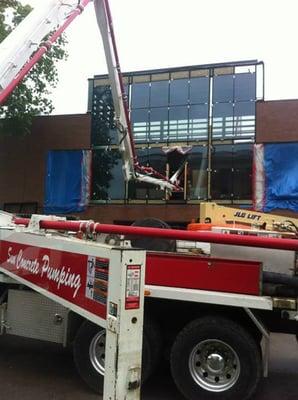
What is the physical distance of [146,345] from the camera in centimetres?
599

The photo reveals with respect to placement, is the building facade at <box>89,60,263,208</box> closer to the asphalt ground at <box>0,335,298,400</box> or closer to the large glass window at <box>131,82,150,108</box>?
the large glass window at <box>131,82,150,108</box>

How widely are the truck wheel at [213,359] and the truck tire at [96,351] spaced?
0.97 feet

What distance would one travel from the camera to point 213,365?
5.75 meters

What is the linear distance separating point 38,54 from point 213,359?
4713mm

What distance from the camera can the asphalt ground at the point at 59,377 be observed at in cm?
609

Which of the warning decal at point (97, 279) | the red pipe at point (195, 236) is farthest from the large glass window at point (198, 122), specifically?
the warning decal at point (97, 279)

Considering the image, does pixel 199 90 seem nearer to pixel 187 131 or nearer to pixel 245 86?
pixel 187 131

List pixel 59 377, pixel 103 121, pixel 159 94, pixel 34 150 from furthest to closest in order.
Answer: pixel 34 150 → pixel 103 121 → pixel 159 94 → pixel 59 377

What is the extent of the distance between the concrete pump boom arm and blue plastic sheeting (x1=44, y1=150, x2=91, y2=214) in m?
14.7

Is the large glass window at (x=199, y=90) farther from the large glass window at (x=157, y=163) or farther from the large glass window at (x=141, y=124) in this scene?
the large glass window at (x=157, y=163)

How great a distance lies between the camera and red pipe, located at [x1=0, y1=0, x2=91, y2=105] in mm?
6980

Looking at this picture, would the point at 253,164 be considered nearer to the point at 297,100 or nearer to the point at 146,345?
the point at 297,100

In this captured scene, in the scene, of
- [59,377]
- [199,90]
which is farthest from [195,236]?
[199,90]

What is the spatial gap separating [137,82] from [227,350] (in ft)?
73.6
